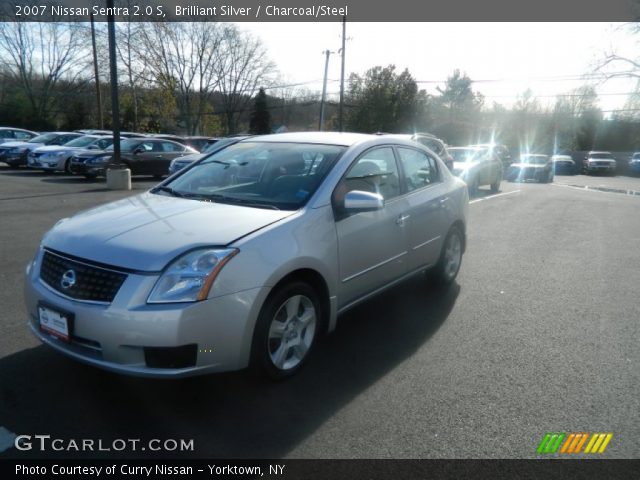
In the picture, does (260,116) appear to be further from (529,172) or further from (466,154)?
(466,154)

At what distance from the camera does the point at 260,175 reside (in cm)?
423

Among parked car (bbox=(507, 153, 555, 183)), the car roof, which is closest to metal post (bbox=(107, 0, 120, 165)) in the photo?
the car roof

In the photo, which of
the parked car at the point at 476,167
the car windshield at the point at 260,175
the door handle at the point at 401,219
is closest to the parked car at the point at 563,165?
the parked car at the point at 476,167

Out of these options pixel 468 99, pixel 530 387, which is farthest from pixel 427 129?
pixel 530 387

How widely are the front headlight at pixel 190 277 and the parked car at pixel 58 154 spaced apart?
57.0 ft

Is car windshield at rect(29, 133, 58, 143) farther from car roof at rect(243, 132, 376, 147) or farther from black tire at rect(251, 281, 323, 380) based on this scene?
black tire at rect(251, 281, 323, 380)

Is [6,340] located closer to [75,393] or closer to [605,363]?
[75,393]

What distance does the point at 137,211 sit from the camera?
365 centimetres

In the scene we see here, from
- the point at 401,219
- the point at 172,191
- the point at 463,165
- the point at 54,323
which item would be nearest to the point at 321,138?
the point at 401,219

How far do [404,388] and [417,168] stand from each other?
2451 millimetres

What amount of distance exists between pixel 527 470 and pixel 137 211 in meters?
2.96

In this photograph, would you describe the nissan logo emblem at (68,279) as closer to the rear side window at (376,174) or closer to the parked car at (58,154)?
the rear side window at (376,174)

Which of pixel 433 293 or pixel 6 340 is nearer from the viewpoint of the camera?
→ pixel 6 340
